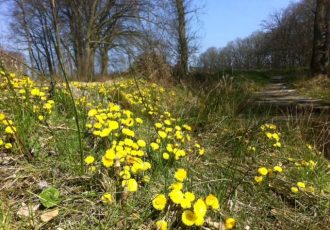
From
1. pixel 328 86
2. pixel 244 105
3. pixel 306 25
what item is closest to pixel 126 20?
pixel 328 86

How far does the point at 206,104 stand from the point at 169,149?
1780 mm

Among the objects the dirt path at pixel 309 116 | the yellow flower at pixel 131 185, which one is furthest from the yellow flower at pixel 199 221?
the dirt path at pixel 309 116

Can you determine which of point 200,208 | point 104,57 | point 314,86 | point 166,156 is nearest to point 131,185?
point 200,208

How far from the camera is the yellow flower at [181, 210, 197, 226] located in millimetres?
1593

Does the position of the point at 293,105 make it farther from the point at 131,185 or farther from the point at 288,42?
the point at 288,42

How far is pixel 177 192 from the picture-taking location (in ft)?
5.49

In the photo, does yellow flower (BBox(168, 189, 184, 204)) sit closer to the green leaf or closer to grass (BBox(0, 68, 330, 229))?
grass (BBox(0, 68, 330, 229))

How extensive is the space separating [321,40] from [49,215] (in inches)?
497

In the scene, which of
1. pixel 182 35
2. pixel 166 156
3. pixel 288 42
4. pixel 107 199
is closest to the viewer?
pixel 107 199

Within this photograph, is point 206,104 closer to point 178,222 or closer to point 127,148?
point 127,148

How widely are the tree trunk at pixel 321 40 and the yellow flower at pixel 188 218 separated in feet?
38.6

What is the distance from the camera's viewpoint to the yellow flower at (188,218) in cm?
159

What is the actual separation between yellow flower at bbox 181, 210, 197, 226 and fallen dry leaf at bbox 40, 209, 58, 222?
69cm

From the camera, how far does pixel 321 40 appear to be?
12.4 metres
